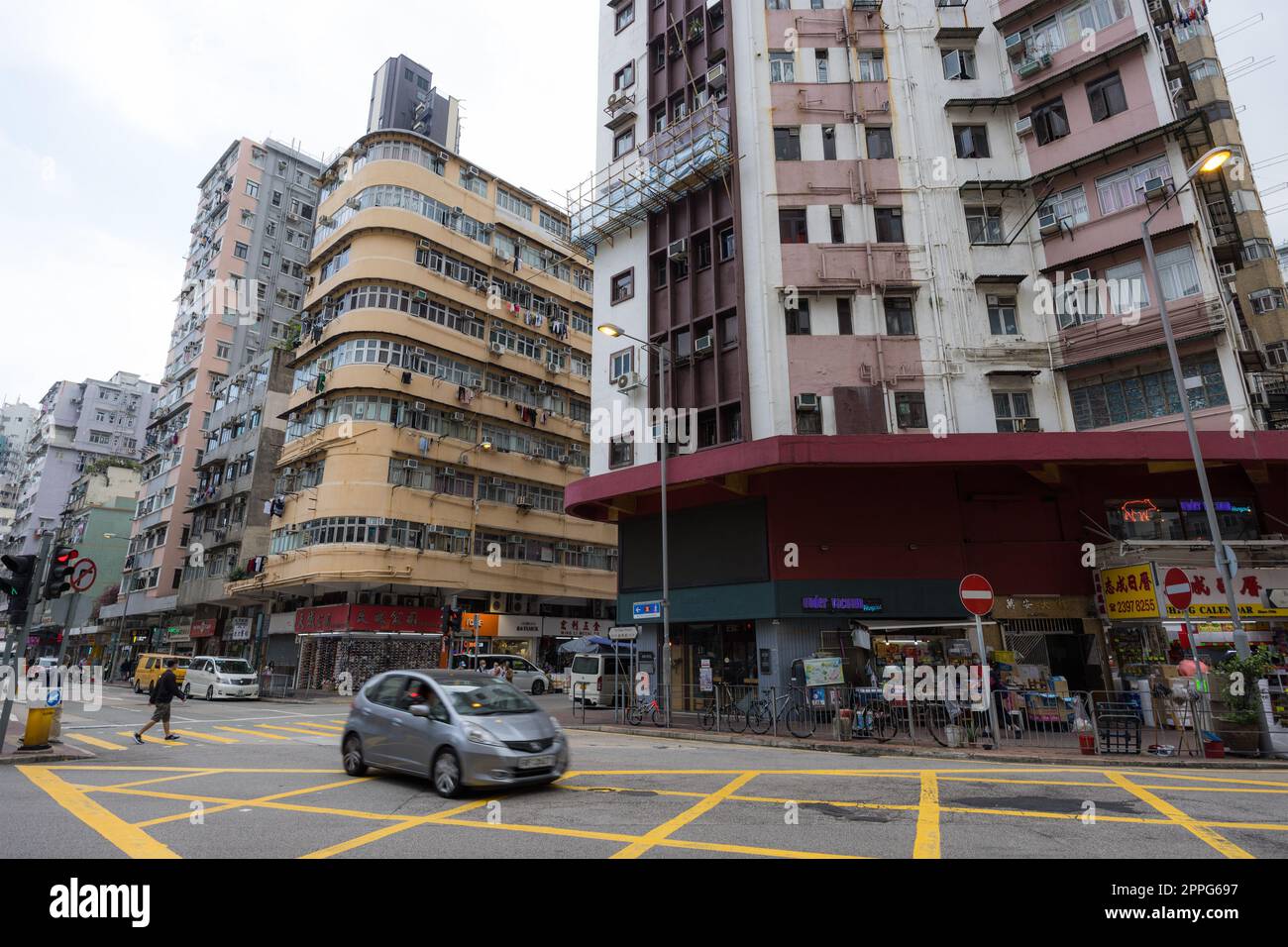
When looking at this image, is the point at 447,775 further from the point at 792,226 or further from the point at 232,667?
the point at 232,667

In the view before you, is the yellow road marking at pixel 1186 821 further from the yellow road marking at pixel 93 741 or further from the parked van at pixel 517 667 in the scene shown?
the parked van at pixel 517 667

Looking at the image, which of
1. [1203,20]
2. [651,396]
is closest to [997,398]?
[651,396]

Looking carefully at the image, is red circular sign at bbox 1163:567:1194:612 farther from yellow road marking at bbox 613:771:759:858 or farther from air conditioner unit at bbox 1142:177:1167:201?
air conditioner unit at bbox 1142:177:1167:201

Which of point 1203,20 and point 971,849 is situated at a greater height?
point 1203,20

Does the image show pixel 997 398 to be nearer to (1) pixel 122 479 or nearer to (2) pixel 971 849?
(2) pixel 971 849

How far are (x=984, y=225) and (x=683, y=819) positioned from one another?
23.1 metres

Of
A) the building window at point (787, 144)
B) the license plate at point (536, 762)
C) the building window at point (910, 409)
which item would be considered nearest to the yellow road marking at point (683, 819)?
the license plate at point (536, 762)

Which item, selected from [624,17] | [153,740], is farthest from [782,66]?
[153,740]

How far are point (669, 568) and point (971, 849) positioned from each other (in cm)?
1828

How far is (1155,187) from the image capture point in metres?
20.6

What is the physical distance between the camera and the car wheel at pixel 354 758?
10.1 metres

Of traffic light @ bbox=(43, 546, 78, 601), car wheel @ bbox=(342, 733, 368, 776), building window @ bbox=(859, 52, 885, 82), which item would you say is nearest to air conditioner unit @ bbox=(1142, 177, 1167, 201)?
building window @ bbox=(859, 52, 885, 82)

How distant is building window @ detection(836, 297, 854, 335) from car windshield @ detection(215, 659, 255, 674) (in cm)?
2764
